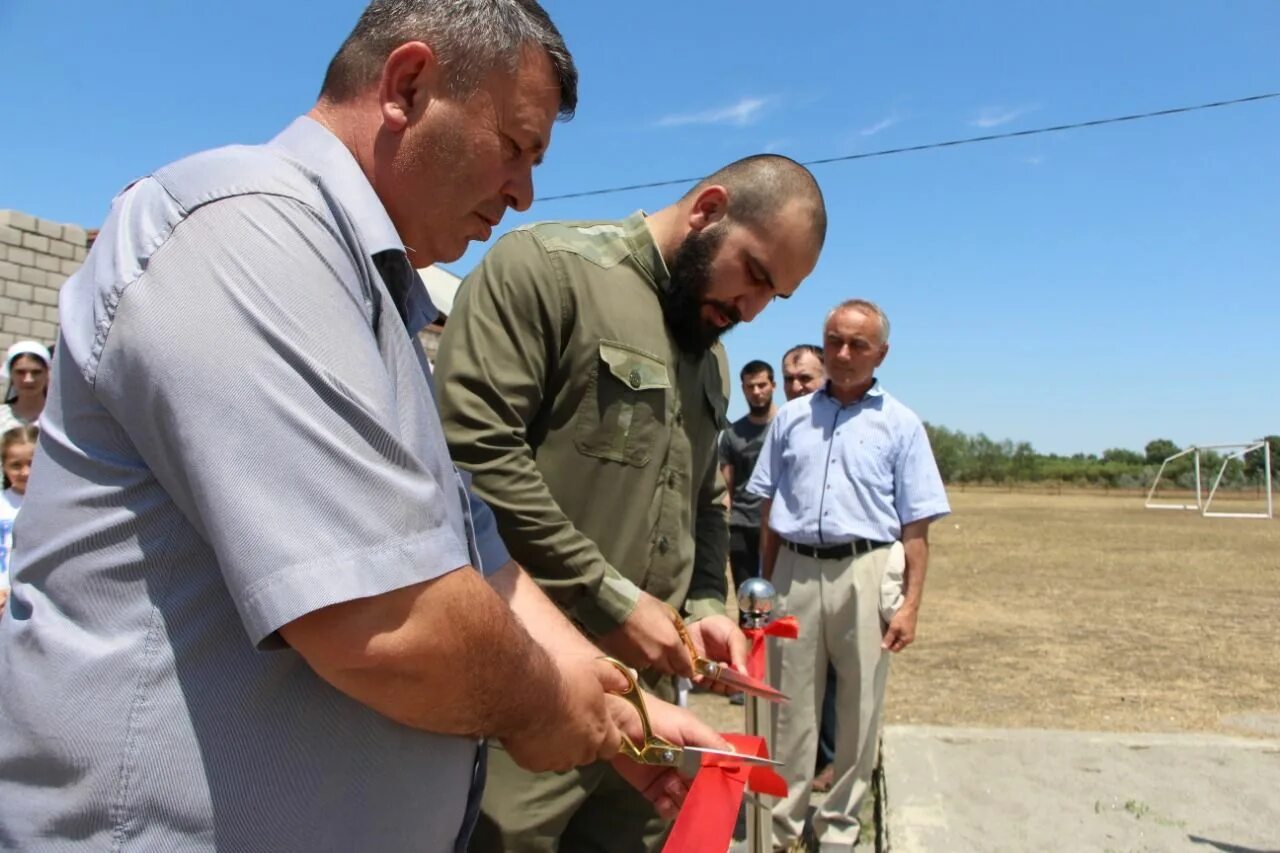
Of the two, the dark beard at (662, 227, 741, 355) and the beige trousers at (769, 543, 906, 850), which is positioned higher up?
the dark beard at (662, 227, 741, 355)

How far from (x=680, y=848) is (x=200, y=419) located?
39.3 inches

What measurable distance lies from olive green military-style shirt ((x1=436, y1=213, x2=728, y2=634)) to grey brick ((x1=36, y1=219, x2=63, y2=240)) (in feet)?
27.9

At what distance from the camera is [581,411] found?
2.38 m

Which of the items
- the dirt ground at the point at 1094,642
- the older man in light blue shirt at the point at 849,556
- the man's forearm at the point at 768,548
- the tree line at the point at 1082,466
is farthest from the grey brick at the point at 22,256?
the tree line at the point at 1082,466

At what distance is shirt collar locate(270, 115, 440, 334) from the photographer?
4.16 feet

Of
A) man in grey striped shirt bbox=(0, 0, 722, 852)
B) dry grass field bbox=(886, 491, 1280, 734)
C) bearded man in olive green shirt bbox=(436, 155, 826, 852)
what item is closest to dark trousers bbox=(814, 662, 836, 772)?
dry grass field bbox=(886, 491, 1280, 734)

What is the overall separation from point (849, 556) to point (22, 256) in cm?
796

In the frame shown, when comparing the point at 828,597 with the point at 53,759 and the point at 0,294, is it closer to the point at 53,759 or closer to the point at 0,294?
the point at 53,759

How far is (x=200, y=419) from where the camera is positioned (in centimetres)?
98

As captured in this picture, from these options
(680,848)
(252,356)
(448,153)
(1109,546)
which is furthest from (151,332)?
(1109,546)

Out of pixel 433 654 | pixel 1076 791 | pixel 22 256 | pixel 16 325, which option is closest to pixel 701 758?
pixel 433 654

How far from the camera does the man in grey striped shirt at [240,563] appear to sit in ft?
3.25

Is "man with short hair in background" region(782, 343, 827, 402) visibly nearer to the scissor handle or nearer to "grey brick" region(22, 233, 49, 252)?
the scissor handle

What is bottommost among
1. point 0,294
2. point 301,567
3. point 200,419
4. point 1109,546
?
point 1109,546
